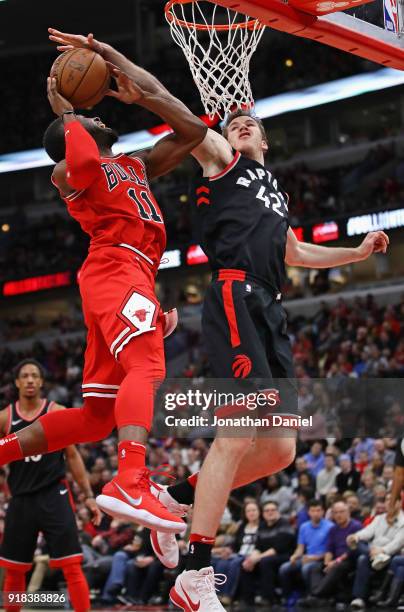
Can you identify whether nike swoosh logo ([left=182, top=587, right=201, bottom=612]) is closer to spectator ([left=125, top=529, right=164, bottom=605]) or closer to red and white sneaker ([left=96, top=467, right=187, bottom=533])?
red and white sneaker ([left=96, top=467, right=187, bottom=533])

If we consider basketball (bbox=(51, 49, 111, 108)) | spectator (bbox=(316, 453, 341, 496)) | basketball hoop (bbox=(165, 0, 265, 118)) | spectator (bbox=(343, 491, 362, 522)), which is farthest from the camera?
spectator (bbox=(316, 453, 341, 496))

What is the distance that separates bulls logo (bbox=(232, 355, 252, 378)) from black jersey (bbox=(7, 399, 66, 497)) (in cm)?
326

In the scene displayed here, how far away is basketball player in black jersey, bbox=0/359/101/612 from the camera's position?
7855 millimetres

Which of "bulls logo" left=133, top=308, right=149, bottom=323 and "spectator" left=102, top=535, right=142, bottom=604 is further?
"spectator" left=102, top=535, right=142, bottom=604

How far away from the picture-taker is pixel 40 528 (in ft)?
26.3

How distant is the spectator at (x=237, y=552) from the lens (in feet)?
35.1

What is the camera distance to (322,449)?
1255 centimetres

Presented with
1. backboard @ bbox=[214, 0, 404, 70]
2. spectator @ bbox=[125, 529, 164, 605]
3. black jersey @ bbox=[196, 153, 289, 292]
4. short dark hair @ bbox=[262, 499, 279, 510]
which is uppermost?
backboard @ bbox=[214, 0, 404, 70]

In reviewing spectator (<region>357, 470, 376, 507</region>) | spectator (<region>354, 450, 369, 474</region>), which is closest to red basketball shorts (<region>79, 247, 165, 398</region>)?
spectator (<region>357, 470, 376, 507</region>)

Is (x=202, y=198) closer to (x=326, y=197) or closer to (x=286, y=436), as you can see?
(x=286, y=436)

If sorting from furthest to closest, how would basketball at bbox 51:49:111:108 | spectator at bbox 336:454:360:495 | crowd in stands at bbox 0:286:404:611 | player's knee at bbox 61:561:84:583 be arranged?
spectator at bbox 336:454:360:495
crowd in stands at bbox 0:286:404:611
player's knee at bbox 61:561:84:583
basketball at bbox 51:49:111:108

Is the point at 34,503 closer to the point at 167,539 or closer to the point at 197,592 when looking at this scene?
the point at 167,539

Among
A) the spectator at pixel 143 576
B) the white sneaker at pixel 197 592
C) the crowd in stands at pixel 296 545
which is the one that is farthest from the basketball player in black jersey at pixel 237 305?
the spectator at pixel 143 576

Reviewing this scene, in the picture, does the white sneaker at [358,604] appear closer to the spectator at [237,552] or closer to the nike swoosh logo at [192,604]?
the spectator at [237,552]
